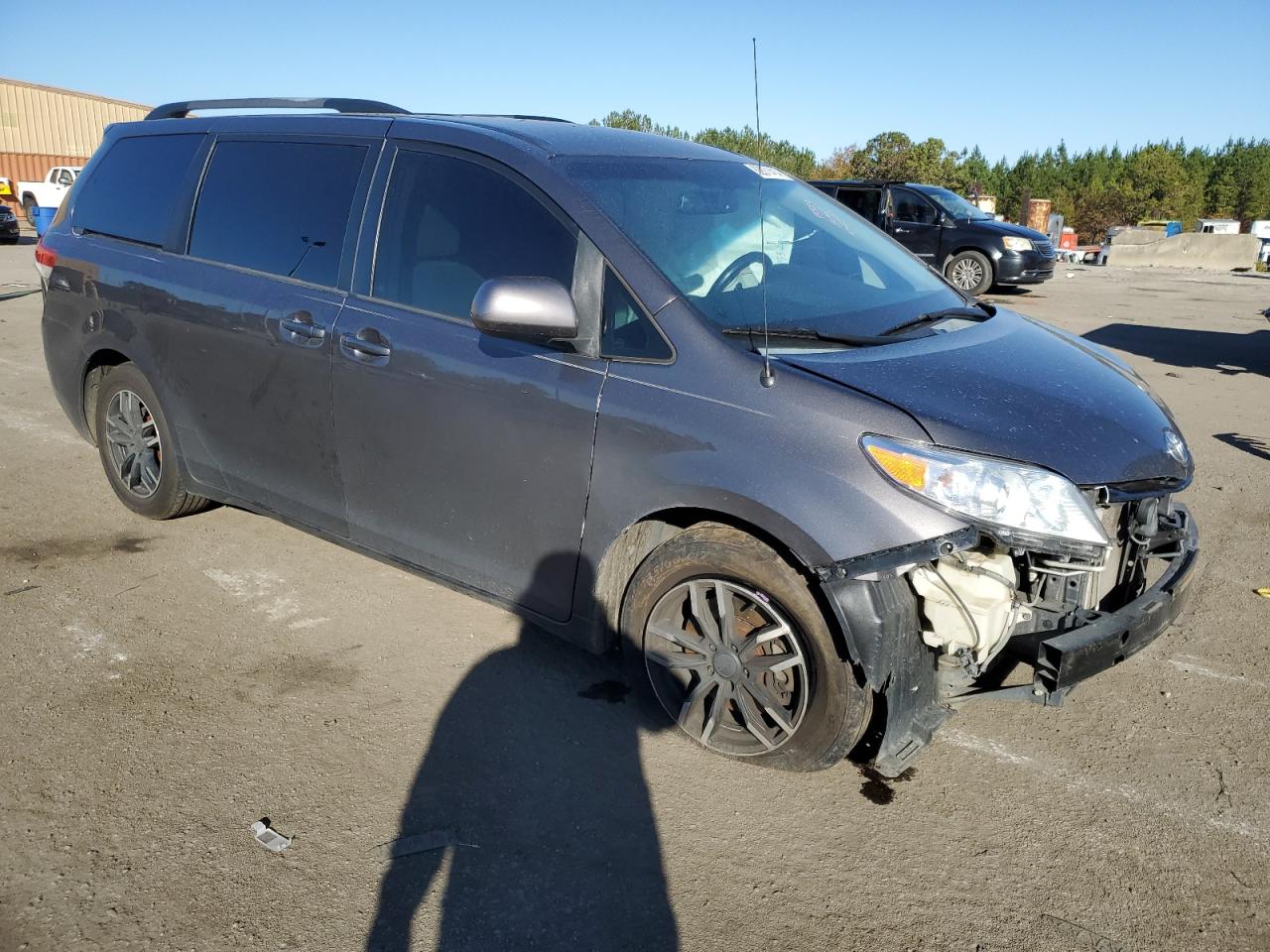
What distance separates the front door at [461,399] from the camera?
10.6ft

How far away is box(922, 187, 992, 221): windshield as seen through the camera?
55.2 ft

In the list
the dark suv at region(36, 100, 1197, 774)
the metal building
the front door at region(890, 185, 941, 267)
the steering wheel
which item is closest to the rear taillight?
the dark suv at region(36, 100, 1197, 774)

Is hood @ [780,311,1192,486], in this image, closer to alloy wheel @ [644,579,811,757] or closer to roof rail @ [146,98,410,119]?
alloy wheel @ [644,579,811,757]

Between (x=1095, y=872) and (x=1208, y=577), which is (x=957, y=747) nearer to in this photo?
(x=1095, y=872)

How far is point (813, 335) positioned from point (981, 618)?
3.49 feet

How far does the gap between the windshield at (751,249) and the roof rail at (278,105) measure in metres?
1.48

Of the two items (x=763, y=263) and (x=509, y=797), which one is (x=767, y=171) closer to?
(x=763, y=263)

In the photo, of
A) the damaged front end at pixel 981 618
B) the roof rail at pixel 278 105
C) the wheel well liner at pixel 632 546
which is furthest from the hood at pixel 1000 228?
the wheel well liner at pixel 632 546

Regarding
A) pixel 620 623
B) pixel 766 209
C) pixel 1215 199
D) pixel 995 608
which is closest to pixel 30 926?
pixel 620 623

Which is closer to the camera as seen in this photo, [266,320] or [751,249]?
[751,249]

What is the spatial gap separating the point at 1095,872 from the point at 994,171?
8522 cm

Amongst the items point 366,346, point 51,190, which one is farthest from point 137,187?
point 51,190

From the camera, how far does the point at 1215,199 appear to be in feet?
257

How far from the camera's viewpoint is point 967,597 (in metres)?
2.67
